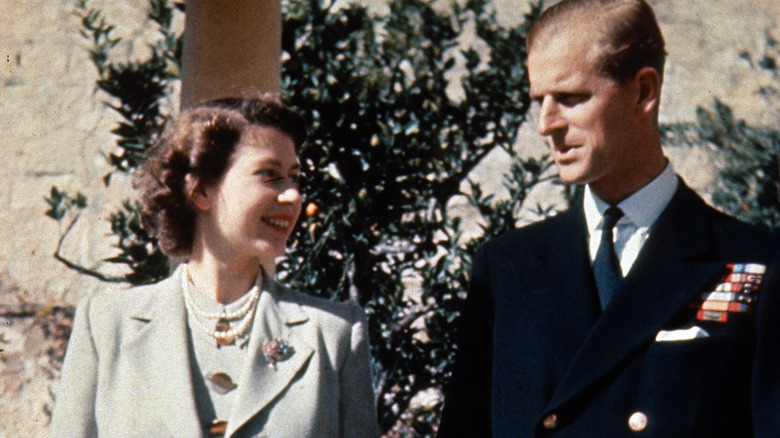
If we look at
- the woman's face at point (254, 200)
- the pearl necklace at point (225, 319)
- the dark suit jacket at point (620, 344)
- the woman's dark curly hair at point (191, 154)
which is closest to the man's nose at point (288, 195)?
the woman's face at point (254, 200)

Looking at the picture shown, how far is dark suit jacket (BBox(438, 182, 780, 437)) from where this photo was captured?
1.91 meters

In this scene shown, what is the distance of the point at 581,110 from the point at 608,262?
13.8 inches

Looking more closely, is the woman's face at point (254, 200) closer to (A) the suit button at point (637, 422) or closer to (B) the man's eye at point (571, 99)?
(B) the man's eye at point (571, 99)

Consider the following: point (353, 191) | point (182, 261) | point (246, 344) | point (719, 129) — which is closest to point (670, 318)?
point (246, 344)

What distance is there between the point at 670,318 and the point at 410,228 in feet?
5.51

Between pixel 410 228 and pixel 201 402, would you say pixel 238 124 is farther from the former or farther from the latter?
pixel 410 228

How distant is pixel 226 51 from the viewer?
2.96 meters

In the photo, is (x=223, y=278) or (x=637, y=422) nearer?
(x=637, y=422)

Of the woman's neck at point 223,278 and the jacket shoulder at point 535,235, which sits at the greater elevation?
the jacket shoulder at point 535,235

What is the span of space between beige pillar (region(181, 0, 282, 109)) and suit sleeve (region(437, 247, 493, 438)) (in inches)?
44.2

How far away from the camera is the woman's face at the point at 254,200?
7.45 feet

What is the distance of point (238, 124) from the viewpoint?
7.79ft

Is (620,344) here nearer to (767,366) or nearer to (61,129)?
(767,366)

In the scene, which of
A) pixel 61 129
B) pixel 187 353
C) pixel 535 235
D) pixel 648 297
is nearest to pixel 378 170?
pixel 535 235
